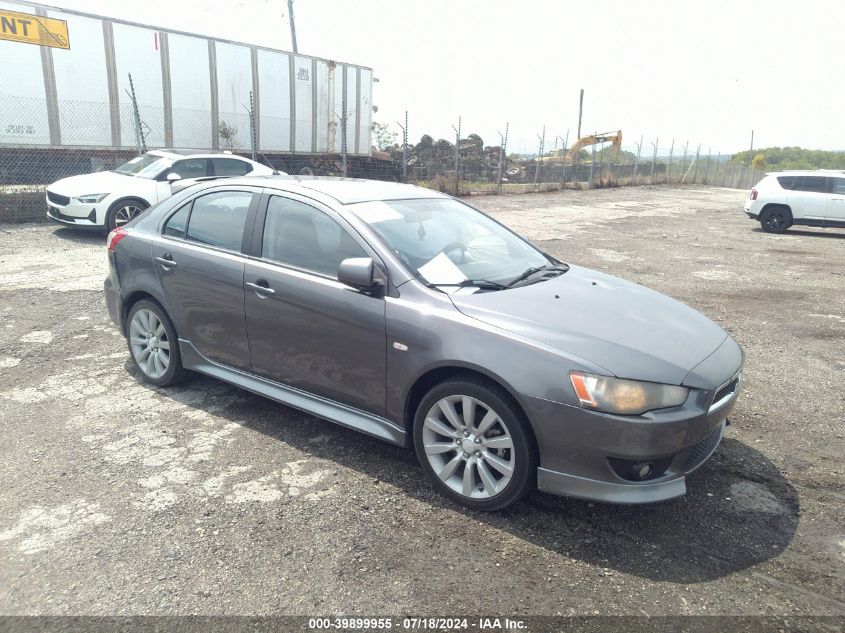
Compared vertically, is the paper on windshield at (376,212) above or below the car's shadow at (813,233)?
above

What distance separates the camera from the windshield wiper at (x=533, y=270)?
3.80m

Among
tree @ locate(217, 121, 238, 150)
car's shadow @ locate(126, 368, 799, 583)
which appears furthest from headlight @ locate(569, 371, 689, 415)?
tree @ locate(217, 121, 238, 150)

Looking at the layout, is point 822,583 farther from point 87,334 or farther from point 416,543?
point 87,334

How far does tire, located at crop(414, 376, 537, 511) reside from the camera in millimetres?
3055

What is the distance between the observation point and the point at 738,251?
Answer: 496 inches

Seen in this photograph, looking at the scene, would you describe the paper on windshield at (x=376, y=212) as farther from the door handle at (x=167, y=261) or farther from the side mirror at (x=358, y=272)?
the door handle at (x=167, y=261)

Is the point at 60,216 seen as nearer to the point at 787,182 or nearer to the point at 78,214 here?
the point at 78,214

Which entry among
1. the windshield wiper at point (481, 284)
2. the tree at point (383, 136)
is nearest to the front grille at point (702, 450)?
the windshield wiper at point (481, 284)

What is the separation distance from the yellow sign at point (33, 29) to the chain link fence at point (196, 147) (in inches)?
48.1

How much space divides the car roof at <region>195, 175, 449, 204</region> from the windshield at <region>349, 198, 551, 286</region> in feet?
0.30

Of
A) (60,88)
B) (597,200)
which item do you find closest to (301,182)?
(60,88)

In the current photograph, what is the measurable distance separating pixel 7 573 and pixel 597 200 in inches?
953

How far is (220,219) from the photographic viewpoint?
439 cm

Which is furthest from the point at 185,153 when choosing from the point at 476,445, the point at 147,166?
the point at 476,445
